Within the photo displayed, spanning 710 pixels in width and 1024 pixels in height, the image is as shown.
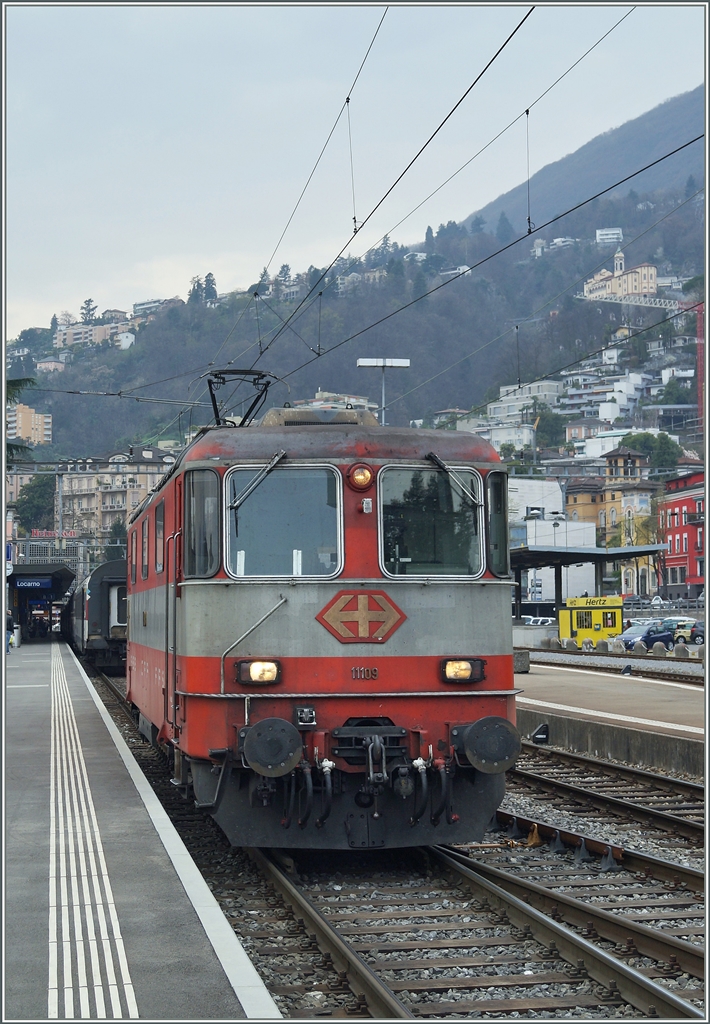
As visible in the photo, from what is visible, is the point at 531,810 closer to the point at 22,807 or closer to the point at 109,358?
the point at 22,807

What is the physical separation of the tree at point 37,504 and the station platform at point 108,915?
92412mm

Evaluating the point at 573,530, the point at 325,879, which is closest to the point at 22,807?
the point at 325,879

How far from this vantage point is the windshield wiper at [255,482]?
8953 millimetres

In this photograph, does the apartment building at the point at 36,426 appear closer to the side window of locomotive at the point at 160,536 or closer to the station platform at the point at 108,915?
the side window of locomotive at the point at 160,536

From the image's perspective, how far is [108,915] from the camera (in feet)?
22.1

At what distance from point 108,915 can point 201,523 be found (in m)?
3.19

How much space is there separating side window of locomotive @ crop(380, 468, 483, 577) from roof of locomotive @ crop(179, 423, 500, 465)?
0.16 meters

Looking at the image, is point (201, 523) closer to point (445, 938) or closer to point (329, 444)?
point (329, 444)

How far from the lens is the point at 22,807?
10.2 meters

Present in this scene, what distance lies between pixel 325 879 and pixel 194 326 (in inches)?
6652

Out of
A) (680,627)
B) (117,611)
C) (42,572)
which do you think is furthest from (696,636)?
(42,572)

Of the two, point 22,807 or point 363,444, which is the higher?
point 363,444

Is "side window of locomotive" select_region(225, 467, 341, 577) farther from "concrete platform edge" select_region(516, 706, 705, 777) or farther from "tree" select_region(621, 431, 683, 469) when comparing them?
"tree" select_region(621, 431, 683, 469)

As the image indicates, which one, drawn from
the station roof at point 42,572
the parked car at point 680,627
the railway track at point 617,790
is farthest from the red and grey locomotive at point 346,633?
the station roof at point 42,572
